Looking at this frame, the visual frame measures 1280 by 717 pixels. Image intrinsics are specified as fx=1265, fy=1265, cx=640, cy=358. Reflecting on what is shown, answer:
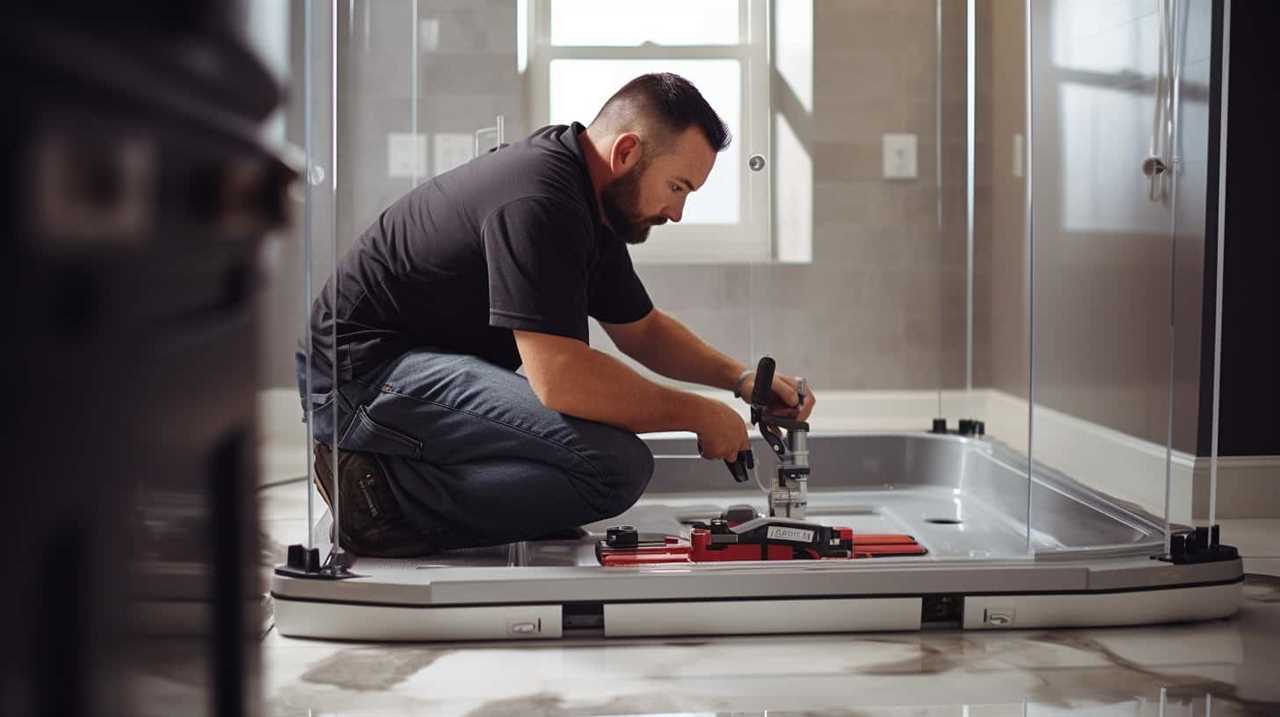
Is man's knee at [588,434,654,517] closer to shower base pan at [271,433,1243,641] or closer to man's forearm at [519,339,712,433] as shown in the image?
man's forearm at [519,339,712,433]

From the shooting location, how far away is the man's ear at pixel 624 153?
2.19m

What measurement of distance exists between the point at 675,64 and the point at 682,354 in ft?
1.93

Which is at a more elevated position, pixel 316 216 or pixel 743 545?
pixel 316 216

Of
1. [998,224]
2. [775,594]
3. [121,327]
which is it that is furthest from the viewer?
[998,224]

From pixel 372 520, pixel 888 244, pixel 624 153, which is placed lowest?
pixel 372 520

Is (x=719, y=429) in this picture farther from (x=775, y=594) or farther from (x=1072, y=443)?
(x=1072, y=443)

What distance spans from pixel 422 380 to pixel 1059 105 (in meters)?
1.19

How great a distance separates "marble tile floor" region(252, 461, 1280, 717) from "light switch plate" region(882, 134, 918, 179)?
125 centimetres

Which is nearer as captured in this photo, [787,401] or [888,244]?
[787,401]

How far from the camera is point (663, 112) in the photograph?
2238 mm

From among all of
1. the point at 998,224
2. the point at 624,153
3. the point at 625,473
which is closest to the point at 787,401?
the point at 625,473

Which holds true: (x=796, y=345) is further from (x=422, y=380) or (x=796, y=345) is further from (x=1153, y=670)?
(x=1153, y=670)

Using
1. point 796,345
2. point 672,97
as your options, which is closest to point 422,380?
point 672,97

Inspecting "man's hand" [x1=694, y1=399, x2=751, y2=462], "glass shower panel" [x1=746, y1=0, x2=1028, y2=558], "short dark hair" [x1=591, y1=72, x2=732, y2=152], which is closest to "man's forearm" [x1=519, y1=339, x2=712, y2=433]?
"man's hand" [x1=694, y1=399, x2=751, y2=462]
